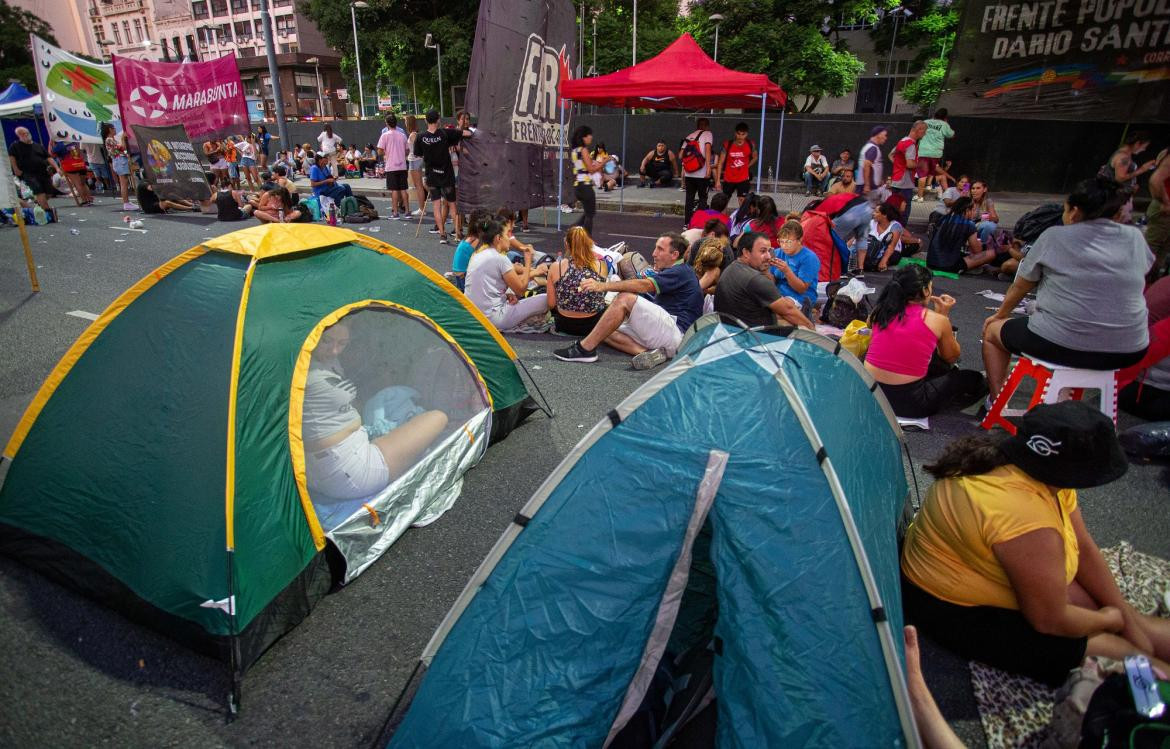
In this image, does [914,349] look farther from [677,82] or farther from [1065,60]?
[1065,60]

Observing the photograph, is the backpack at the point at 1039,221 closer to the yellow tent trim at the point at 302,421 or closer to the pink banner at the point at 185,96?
the yellow tent trim at the point at 302,421

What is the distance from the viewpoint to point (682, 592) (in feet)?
6.72

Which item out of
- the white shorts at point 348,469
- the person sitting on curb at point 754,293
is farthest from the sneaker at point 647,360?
the white shorts at point 348,469

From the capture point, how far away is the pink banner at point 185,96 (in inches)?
514

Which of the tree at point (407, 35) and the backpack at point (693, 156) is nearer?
the backpack at point (693, 156)

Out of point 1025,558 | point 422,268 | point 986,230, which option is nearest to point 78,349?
point 422,268

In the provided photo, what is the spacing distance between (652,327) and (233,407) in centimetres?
364

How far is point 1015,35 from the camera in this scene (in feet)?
34.0

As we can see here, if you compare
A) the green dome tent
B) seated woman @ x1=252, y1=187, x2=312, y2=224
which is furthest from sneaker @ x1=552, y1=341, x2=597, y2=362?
seated woman @ x1=252, y1=187, x2=312, y2=224

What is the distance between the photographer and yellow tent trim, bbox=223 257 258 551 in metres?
2.45

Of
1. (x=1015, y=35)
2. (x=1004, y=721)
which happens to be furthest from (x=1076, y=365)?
(x=1015, y=35)

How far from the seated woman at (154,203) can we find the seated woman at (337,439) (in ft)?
45.0

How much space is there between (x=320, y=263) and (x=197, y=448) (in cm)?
109

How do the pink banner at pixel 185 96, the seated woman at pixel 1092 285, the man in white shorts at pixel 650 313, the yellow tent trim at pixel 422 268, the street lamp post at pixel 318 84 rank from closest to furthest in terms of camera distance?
the yellow tent trim at pixel 422 268, the seated woman at pixel 1092 285, the man in white shorts at pixel 650 313, the pink banner at pixel 185 96, the street lamp post at pixel 318 84
